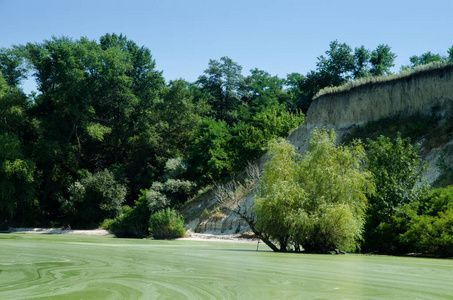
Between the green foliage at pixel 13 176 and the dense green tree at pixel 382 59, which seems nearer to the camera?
the green foliage at pixel 13 176

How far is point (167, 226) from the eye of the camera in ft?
123

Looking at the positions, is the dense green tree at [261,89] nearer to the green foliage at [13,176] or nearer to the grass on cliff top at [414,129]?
the grass on cliff top at [414,129]

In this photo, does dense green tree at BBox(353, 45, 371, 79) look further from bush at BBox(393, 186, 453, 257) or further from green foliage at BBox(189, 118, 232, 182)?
bush at BBox(393, 186, 453, 257)

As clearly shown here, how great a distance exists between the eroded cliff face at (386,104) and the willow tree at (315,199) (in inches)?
446

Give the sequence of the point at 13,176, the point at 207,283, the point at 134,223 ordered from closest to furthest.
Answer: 1. the point at 207,283
2. the point at 134,223
3. the point at 13,176

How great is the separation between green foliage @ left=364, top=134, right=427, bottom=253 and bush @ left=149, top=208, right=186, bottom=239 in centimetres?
1865

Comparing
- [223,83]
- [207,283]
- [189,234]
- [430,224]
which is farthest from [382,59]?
[207,283]

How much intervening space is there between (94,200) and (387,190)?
117 feet

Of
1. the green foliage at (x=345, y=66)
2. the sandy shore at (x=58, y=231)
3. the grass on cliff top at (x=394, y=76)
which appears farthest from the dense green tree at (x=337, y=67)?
the sandy shore at (x=58, y=231)

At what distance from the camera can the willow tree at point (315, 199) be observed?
18.5 m

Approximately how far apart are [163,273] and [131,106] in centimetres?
5024

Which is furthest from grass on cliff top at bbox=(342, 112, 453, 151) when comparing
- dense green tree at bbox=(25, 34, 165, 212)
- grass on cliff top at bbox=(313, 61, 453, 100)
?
dense green tree at bbox=(25, 34, 165, 212)

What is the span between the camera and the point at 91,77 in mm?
55125

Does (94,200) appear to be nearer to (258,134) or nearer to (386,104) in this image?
(258,134)
